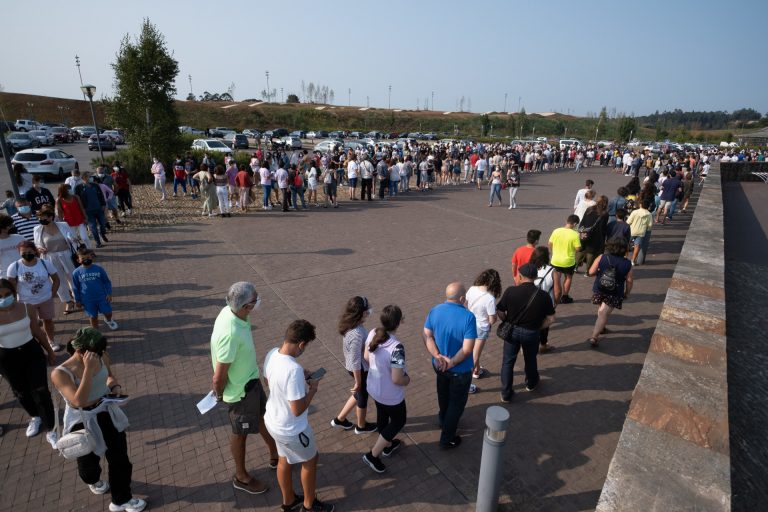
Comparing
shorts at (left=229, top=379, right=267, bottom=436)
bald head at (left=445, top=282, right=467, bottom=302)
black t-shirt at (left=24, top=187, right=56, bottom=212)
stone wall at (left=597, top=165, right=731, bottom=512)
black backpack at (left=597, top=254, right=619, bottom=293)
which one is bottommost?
shorts at (left=229, top=379, right=267, bottom=436)

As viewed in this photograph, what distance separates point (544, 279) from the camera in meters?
5.98

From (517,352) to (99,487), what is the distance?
427 cm

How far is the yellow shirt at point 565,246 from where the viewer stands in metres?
6.66

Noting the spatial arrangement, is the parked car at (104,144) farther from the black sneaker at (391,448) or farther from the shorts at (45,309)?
the black sneaker at (391,448)

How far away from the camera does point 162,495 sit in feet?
12.0

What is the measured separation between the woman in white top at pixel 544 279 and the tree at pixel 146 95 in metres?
Result: 18.9

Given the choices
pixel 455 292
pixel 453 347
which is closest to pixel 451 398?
pixel 453 347

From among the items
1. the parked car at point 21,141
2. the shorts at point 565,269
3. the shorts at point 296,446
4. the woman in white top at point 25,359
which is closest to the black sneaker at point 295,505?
the shorts at point 296,446

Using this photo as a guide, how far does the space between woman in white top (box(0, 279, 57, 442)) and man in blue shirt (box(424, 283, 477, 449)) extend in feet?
12.3

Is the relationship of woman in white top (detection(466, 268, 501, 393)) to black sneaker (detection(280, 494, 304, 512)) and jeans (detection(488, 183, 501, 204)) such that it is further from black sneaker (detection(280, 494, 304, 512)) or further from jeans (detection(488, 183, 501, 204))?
jeans (detection(488, 183, 501, 204))

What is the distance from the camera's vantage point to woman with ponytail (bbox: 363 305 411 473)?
11.5 feet

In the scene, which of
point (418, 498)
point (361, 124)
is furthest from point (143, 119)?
point (361, 124)

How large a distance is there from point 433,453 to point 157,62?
68.6 ft

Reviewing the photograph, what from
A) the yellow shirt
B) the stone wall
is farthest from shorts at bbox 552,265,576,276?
the stone wall
